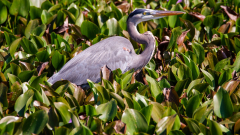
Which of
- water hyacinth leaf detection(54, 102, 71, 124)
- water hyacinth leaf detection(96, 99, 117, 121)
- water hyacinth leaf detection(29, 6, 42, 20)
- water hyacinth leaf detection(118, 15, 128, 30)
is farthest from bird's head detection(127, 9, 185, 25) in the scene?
water hyacinth leaf detection(54, 102, 71, 124)

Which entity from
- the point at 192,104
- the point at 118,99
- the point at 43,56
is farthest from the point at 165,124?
the point at 43,56

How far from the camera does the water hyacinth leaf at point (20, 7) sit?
15.8 feet

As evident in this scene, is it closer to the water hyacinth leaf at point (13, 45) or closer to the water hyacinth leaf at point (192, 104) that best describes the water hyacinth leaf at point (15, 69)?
the water hyacinth leaf at point (13, 45)

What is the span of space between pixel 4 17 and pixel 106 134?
3279 mm

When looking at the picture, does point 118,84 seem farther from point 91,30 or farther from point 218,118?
point 91,30

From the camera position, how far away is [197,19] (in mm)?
4895

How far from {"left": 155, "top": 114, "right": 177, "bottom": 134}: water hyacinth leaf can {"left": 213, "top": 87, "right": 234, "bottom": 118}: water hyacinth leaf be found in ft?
1.39

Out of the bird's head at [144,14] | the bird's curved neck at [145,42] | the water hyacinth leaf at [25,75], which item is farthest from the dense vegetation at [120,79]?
the bird's head at [144,14]

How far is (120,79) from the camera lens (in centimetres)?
306

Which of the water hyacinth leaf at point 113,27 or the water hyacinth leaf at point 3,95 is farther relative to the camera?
the water hyacinth leaf at point 113,27

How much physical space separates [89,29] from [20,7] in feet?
3.98

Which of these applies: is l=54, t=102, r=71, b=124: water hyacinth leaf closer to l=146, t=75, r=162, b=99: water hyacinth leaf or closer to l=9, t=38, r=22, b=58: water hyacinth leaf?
l=146, t=75, r=162, b=99: water hyacinth leaf

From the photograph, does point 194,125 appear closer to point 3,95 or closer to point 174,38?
point 3,95

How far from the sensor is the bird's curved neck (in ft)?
13.7
